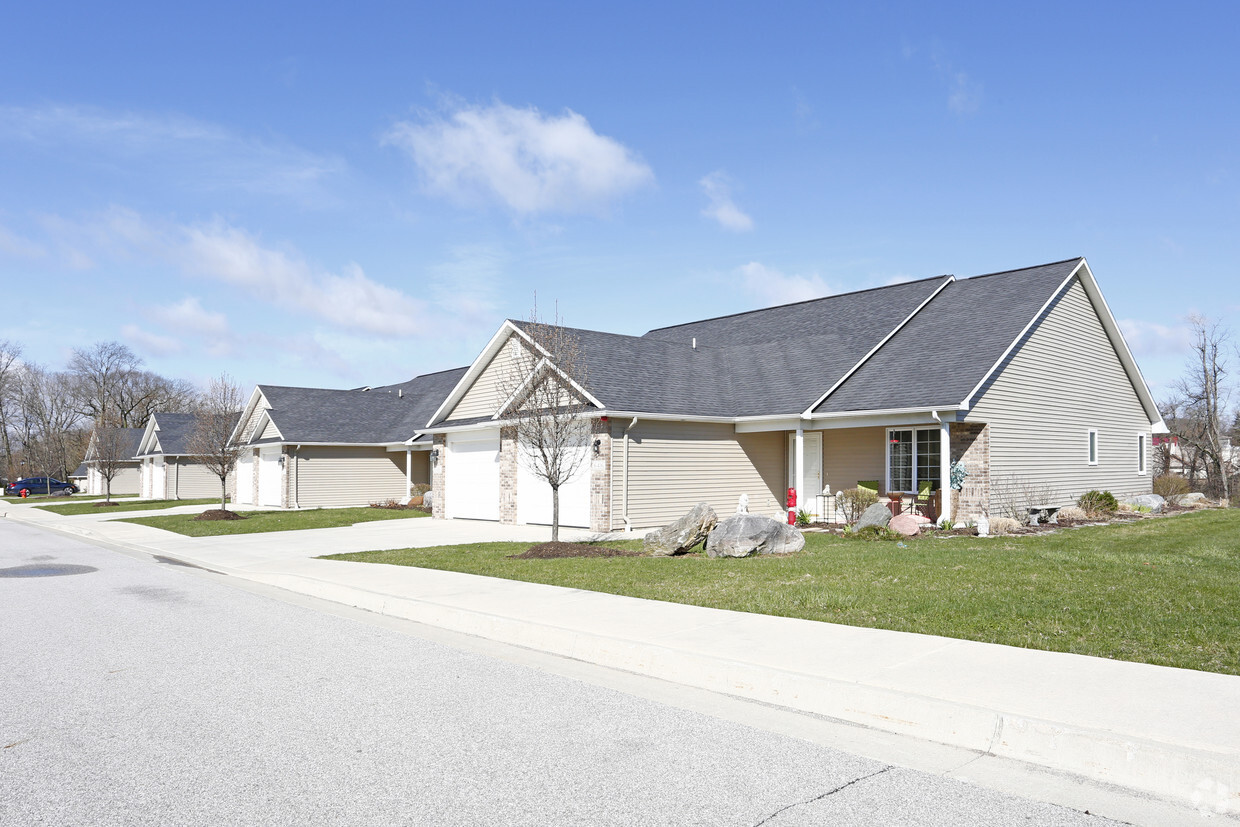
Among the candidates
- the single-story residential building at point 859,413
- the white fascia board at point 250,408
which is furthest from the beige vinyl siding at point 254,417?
the single-story residential building at point 859,413

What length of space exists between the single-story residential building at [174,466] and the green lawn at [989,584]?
38.3 m

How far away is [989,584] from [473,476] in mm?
18192

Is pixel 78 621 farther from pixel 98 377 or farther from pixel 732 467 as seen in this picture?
pixel 98 377

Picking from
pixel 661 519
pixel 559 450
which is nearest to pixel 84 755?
pixel 559 450

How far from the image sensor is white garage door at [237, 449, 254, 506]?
128ft

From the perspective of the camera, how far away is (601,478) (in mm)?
20781

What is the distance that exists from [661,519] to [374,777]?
16816mm

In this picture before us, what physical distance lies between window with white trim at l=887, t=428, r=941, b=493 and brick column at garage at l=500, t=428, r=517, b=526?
9.93 m

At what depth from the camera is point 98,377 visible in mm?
81625

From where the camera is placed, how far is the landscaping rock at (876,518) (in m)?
17.7

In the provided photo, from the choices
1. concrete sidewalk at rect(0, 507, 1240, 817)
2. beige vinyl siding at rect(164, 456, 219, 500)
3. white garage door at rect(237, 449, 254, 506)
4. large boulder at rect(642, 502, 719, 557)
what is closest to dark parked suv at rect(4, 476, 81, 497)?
beige vinyl siding at rect(164, 456, 219, 500)

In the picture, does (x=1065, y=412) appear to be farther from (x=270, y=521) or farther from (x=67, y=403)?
(x=67, y=403)

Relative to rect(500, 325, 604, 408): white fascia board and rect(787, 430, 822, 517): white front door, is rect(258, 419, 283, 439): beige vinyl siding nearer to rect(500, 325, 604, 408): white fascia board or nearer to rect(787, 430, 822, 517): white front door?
rect(500, 325, 604, 408): white fascia board

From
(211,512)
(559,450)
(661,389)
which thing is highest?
(661,389)
